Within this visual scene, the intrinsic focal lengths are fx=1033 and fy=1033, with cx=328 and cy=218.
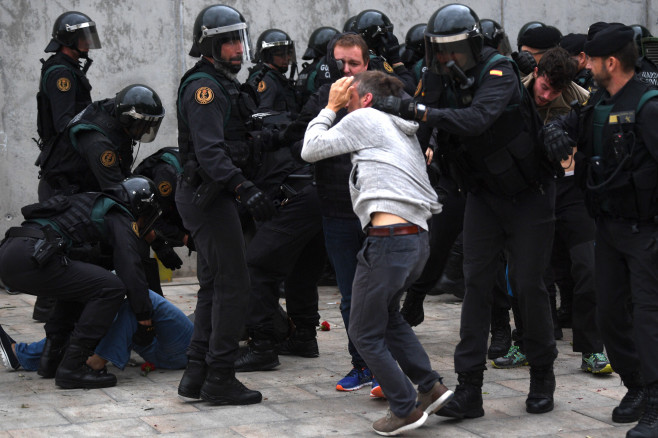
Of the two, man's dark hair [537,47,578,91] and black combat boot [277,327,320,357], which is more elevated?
man's dark hair [537,47,578,91]

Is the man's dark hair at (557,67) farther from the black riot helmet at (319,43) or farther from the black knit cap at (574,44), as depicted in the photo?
the black riot helmet at (319,43)

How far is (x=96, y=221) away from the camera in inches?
239

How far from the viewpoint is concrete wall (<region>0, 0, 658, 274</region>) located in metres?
9.44

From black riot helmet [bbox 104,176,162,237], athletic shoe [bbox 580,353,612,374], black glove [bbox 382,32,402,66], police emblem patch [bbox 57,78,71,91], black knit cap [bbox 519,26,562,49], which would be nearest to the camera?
athletic shoe [bbox 580,353,612,374]

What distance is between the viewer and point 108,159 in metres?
6.76

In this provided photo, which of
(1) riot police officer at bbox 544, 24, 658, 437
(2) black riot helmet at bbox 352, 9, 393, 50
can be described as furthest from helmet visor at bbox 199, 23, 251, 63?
(2) black riot helmet at bbox 352, 9, 393, 50

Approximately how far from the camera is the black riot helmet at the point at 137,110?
22.1ft

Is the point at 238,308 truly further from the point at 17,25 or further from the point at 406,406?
the point at 17,25

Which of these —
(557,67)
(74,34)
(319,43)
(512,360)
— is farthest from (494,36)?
(74,34)

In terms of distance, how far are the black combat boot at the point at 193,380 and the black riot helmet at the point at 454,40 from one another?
6.59 ft

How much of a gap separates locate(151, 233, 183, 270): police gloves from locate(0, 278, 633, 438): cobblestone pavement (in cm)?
89

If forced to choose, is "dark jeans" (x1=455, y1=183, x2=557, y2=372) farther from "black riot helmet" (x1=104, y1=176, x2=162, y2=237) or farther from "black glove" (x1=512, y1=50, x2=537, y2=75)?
"black riot helmet" (x1=104, y1=176, x2=162, y2=237)

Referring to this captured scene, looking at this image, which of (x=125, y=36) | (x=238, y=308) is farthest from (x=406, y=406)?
(x=125, y=36)

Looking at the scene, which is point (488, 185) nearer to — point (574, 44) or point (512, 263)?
point (512, 263)
